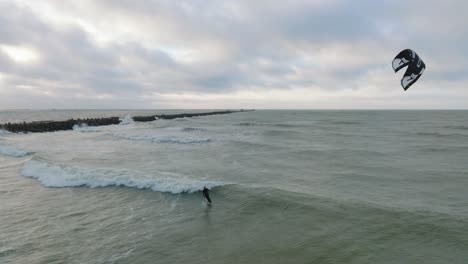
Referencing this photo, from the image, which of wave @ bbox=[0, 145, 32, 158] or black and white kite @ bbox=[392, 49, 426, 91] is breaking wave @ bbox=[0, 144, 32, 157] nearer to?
wave @ bbox=[0, 145, 32, 158]

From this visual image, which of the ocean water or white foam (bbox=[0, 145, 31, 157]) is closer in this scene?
the ocean water

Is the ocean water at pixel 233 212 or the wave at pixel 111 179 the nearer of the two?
the ocean water at pixel 233 212

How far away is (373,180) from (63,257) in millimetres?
14120

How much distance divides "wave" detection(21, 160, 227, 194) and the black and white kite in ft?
28.6

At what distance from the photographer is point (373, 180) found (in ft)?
55.2

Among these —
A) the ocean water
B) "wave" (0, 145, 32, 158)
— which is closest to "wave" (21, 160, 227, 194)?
the ocean water

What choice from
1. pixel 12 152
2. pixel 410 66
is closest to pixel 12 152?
pixel 12 152

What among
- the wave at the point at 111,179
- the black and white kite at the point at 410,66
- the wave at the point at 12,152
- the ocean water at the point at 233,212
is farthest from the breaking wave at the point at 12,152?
the black and white kite at the point at 410,66

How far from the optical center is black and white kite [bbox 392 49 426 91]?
347 inches

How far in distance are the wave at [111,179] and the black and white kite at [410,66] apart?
8722mm

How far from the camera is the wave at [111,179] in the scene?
47.4 feet

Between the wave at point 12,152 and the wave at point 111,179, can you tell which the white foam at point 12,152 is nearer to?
the wave at point 12,152

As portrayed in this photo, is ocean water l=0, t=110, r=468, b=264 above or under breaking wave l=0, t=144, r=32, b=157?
under

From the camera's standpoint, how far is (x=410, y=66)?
8.91m
